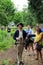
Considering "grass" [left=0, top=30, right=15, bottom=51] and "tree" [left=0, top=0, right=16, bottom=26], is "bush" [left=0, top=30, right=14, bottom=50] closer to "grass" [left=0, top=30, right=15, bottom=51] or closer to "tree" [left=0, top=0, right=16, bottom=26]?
"grass" [left=0, top=30, right=15, bottom=51]

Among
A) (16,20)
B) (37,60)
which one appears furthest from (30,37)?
(16,20)

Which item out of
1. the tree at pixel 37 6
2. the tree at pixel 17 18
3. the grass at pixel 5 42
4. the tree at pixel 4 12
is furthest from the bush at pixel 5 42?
the tree at pixel 17 18

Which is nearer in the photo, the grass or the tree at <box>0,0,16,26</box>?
the grass

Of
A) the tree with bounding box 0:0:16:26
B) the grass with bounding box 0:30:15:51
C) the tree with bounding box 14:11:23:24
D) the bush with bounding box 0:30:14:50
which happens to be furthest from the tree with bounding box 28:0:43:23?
the tree with bounding box 14:11:23:24

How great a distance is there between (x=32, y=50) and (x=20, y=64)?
4.60 m

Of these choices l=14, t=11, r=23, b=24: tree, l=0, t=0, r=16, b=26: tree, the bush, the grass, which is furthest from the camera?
l=14, t=11, r=23, b=24: tree

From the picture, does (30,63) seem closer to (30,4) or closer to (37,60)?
(37,60)

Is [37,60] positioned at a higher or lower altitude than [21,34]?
lower

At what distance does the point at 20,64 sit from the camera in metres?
9.88

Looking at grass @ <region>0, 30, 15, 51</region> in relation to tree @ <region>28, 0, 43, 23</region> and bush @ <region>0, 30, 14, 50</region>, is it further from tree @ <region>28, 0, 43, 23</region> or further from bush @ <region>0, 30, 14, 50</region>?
tree @ <region>28, 0, 43, 23</region>

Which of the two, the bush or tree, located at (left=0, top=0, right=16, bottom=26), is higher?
tree, located at (left=0, top=0, right=16, bottom=26)

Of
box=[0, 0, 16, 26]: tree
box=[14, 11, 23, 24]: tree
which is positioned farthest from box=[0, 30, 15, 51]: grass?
box=[14, 11, 23, 24]: tree

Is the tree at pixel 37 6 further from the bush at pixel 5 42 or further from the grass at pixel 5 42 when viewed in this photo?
the bush at pixel 5 42

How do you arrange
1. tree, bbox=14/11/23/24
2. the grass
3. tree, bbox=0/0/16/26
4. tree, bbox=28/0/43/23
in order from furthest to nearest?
1. tree, bbox=14/11/23/24
2. tree, bbox=0/0/16/26
3. the grass
4. tree, bbox=28/0/43/23
